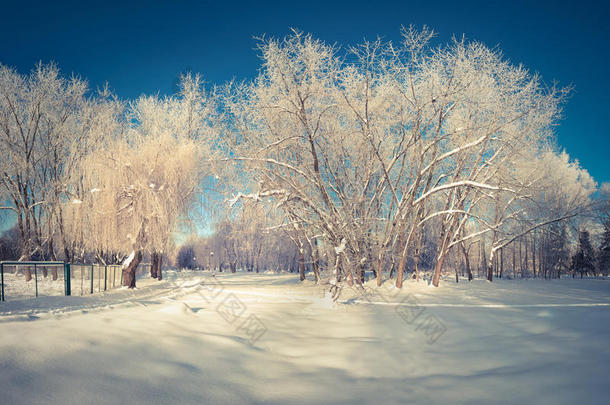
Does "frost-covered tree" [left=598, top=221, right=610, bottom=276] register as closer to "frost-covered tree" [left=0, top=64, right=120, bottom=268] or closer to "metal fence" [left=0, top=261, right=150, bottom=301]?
"metal fence" [left=0, top=261, right=150, bottom=301]

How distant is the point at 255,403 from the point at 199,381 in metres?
0.70

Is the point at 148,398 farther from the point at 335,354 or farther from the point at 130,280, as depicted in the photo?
the point at 130,280

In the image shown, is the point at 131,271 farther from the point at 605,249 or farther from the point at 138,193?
the point at 605,249

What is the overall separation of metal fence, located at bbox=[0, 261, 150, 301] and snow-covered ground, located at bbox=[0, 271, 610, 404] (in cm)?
600

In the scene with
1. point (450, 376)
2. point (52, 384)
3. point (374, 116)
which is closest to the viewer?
point (52, 384)

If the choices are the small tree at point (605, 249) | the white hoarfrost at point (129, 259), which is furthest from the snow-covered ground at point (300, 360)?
the small tree at point (605, 249)

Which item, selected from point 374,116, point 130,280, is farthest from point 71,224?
point 374,116

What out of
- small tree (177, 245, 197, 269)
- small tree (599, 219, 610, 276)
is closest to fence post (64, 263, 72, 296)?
small tree (599, 219, 610, 276)

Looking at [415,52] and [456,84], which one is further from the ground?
[415,52]

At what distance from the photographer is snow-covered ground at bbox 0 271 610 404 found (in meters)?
3.14

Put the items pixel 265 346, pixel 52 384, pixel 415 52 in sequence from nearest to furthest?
pixel 52 384 → pixel 265 346 → pixel 415 52

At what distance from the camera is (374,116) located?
12102mm

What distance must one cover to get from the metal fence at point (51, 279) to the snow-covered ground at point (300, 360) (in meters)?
6.00

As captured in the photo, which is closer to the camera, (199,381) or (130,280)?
(199,381)
